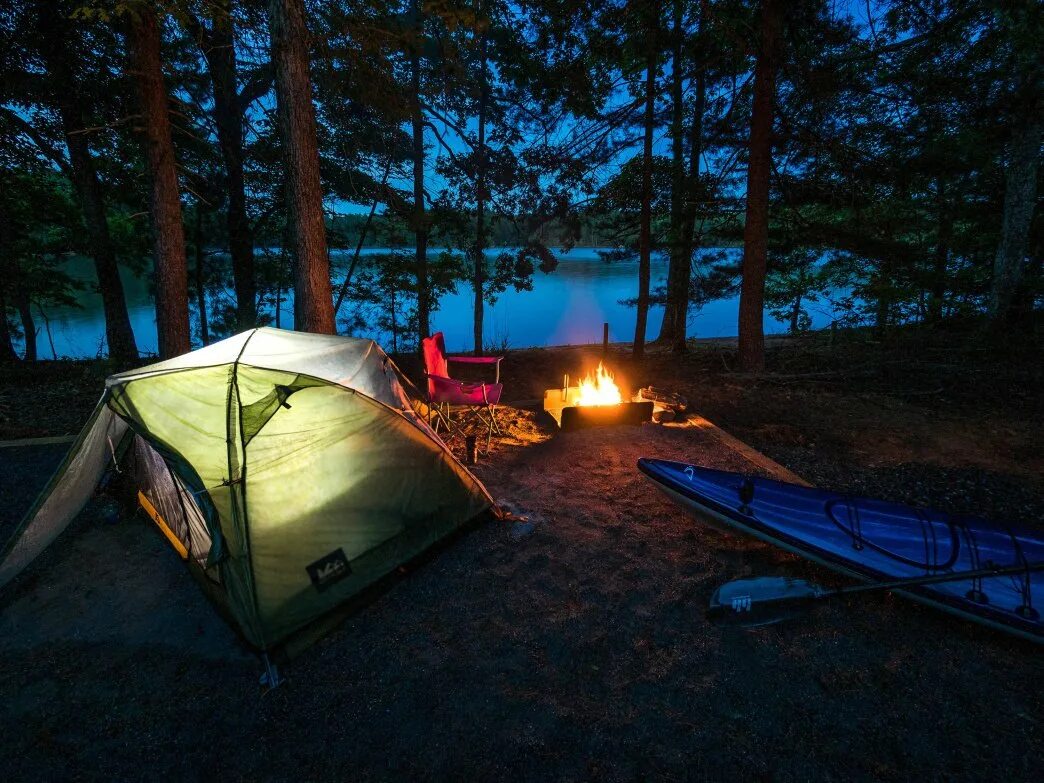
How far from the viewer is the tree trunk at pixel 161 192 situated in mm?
5695

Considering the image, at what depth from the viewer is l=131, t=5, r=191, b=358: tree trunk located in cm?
570

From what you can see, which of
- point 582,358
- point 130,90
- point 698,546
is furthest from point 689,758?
point 130,90

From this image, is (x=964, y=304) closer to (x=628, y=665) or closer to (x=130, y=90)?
(x=628, y=665)

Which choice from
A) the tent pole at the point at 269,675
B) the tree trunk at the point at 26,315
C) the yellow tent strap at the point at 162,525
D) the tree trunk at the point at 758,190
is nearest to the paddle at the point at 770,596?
the tent pole at the point at 269,675

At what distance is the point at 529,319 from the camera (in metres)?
41.8

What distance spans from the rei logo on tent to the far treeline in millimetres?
3427

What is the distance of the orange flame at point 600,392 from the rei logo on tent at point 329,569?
3.78m

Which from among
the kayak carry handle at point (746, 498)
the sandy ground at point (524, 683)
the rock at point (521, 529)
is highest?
the kayak carry handle at point (746, 498)

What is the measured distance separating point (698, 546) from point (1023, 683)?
5.70ft

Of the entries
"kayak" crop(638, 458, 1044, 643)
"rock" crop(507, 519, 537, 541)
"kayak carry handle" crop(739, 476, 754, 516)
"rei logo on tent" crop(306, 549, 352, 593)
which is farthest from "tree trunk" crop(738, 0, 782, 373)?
"rei logo on tent" crop(306, 549, 352, 593)

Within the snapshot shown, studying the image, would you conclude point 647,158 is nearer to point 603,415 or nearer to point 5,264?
point 603,415

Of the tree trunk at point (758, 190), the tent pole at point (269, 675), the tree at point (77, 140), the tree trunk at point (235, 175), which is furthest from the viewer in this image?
the tree trunk at point (235, 175)

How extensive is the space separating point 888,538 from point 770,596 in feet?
3.20

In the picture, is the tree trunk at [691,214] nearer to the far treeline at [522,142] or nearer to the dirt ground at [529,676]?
the far treeline at [522,142]
